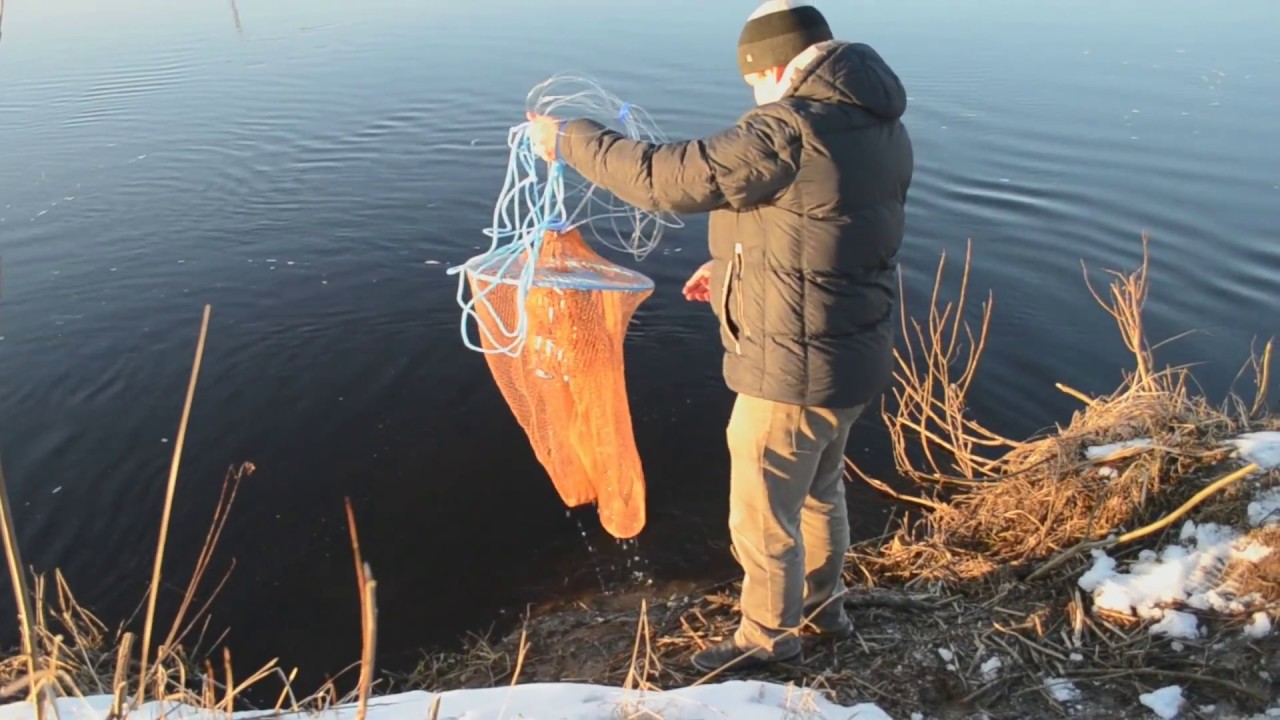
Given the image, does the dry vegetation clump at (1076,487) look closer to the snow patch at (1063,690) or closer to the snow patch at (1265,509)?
the snow patch at (1265,509)

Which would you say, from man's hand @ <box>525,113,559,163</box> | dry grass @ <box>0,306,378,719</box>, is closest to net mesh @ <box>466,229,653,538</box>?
man's hand @ <box>525,113,559,163</box>

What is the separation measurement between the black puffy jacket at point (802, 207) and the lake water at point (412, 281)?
2021 mm

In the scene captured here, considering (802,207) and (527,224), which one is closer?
(802,207)

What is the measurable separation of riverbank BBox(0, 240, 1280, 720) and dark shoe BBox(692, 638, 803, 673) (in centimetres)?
4

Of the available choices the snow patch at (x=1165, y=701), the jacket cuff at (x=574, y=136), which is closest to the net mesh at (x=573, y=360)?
the jacket cuff at (x=574, y=136)

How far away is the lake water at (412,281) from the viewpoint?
4215 millimetres

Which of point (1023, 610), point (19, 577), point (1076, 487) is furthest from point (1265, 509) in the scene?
point (19, 577)

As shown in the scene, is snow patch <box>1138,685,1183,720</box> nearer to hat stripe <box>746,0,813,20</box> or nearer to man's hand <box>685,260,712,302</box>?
man's hand <box>685,260,712,302</box>

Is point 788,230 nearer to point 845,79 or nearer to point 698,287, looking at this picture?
point 845,79

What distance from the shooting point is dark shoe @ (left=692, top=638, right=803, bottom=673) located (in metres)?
2.73

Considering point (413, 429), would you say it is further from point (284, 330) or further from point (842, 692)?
point (842, 692)

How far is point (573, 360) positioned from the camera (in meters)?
3.18

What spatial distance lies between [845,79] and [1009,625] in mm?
1926

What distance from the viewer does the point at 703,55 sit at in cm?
1230
